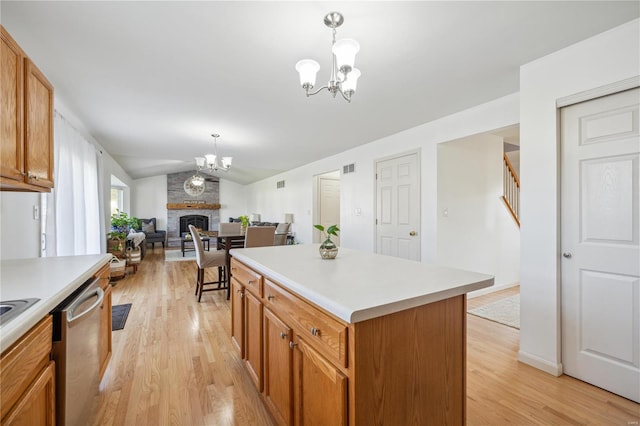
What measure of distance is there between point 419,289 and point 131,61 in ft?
8.66

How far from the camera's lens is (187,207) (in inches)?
426

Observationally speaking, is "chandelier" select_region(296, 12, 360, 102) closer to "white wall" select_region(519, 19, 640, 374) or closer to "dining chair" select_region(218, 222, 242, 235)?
"white wall" select_region(519, 19, 640, 374)

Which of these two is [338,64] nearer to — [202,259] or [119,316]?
[202,259]

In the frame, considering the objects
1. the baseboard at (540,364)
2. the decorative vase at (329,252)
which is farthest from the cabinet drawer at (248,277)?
the baseboard at (540,364)

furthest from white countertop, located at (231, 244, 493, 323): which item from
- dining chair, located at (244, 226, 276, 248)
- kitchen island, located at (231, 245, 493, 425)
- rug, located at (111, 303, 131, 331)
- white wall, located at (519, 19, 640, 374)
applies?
rug, located at (111, 303, 131, 331)

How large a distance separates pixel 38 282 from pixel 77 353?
1.24ft

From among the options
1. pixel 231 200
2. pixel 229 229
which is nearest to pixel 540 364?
pixel 229 229

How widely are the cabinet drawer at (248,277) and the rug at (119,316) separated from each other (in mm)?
1692

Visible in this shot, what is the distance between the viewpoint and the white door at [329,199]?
679 cm

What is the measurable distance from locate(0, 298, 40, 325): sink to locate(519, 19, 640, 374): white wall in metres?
2.99

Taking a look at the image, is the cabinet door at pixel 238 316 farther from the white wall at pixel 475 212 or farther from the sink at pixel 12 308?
the white wall at pixel 475 212

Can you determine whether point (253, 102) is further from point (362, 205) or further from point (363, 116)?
point (362, 205)

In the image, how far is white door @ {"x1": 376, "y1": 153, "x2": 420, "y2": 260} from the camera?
383cm

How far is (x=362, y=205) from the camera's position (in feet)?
15.9
